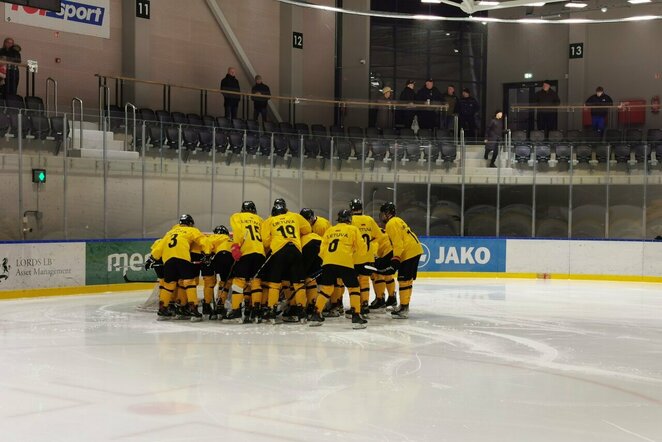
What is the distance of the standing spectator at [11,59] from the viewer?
45.9ft

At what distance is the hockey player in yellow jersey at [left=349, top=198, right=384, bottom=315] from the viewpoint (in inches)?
388

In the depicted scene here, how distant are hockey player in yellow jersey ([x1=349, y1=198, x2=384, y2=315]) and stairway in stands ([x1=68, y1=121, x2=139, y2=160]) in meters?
4.80

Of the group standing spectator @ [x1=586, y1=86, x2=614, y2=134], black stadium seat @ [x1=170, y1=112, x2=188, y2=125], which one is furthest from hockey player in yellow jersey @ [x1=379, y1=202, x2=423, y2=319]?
standing spectator @ [x1=586, y1=86, x2=614, y2=134]

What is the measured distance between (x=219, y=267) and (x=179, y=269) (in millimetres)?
A: 494

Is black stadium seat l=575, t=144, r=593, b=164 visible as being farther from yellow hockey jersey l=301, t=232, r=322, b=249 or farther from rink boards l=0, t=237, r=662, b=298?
yellow hockey jersey l=301, t=232, r=322, b=249

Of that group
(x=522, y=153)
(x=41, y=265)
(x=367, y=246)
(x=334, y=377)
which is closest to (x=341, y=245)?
(x=367, y=246)

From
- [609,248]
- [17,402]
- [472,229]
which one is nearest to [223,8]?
[472,229]

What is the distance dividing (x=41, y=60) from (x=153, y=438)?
1296 cm

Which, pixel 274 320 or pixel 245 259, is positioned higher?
pixel 245 259

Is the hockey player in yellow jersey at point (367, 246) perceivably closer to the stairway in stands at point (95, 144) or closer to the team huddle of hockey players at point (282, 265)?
the team huddle of hockey players at point (282, 265)

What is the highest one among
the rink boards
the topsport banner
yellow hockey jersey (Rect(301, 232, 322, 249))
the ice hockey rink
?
the topsport banner

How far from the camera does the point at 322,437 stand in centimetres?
470

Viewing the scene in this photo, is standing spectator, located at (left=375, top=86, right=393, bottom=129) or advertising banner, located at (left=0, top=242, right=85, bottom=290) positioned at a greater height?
standing spectator, located at (left=375, top=86, right=393, bottom=129)

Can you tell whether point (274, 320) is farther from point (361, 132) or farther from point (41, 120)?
point (361, 132)
